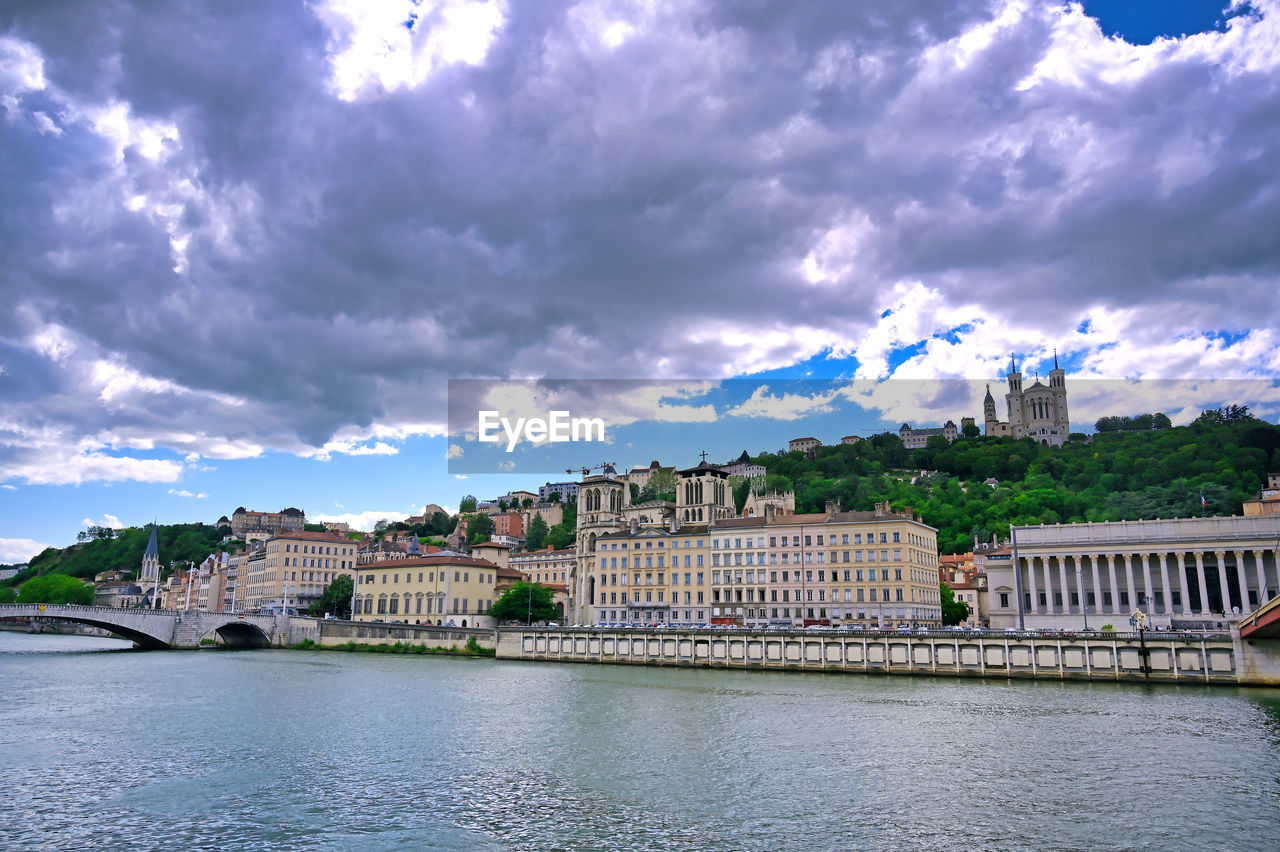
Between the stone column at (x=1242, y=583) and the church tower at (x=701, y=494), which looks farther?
the church tower at (x=701, y=494)

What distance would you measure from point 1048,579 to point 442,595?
219ft

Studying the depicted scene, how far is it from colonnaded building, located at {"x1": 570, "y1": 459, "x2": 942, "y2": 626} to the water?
35.8 m

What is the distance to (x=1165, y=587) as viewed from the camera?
79438mm

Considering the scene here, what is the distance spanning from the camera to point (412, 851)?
64.7 ft

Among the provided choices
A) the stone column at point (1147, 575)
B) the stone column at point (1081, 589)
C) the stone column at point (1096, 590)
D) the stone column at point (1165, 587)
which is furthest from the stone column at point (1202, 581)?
the stone column at point (1081, 589)

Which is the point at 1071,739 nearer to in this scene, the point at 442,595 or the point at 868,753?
the point at 868,753

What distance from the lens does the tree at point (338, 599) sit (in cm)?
11719

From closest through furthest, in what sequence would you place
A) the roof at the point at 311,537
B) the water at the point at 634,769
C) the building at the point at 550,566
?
the water at the point at 634,769 < the roof at the point at 311,537 < the building at the point at 550,566

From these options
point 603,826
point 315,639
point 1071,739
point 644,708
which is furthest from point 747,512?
point 603,826

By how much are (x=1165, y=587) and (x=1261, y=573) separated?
739 cm

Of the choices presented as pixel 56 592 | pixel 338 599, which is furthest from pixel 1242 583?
pixel 56 592

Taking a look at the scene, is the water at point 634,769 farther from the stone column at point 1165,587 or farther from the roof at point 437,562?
the roof at point 437,562

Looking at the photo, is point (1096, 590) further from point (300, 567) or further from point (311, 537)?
point (311, 537)

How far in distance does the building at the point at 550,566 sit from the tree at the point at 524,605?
3777 centimetres
